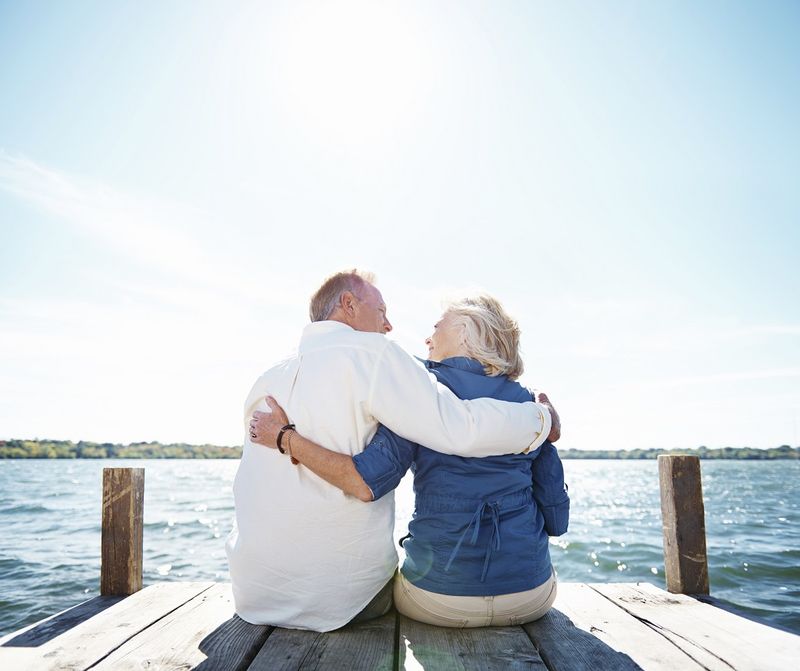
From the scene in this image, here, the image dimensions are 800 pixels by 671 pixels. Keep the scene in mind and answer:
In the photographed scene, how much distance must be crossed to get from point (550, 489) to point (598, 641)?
25.6 inches

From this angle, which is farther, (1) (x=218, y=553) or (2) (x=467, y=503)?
(1) (x=218, y=553)

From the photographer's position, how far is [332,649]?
7.52 ft

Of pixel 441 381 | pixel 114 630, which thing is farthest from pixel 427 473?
pixel 114 630

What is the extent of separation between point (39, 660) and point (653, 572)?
9.99 m

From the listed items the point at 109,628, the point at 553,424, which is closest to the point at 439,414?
the point at 553,424

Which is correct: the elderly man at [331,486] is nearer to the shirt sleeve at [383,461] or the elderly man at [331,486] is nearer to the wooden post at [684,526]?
the shirt sleeve at [383,461]

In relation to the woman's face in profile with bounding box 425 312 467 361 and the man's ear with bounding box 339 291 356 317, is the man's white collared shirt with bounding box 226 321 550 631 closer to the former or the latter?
Answer: the man's ear with bounding box 339 291 356 317

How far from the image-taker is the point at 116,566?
354 centimetres

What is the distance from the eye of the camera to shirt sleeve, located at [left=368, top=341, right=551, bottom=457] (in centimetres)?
231

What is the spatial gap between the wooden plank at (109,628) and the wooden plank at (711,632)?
238 cm

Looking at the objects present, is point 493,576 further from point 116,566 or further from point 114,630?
point 116,566

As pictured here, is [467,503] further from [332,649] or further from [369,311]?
[369,311]

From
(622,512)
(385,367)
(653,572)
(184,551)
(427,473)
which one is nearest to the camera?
(385,367)

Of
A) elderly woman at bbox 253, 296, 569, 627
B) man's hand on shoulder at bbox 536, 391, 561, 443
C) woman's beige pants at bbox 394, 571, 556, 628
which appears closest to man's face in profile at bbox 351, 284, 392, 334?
elderly woman at bbox 253, 296, 569, 627
